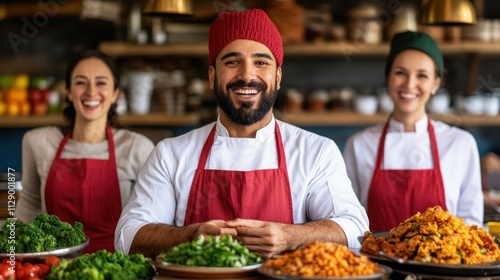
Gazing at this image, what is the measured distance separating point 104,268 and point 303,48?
413cm

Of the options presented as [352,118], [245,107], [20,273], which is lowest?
[20,273]

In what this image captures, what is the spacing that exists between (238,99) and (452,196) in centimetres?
151

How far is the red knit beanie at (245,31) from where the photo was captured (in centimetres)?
336

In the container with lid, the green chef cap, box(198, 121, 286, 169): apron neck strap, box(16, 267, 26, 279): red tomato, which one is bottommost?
box(16, 267, 26, 279): red tomato

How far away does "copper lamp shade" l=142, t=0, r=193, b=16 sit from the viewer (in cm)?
419

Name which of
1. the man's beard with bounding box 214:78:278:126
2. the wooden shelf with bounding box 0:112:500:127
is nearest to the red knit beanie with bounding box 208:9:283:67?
the man's beard with bounding box 214:78:278:126

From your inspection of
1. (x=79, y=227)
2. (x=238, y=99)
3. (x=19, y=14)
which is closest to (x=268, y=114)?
(x=238, y=99)

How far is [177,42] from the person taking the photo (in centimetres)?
645

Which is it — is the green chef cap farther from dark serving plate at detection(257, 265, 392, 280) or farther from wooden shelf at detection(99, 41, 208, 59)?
wooden shelf at detection(99, 41, 208, 59)

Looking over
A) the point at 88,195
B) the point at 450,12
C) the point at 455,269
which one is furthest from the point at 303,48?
the point at 455,269

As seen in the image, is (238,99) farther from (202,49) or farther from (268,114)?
(202,49)

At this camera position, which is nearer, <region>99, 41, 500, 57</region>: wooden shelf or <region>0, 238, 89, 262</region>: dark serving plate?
<region>0, 238, 89, 262</region>: dark serving plate

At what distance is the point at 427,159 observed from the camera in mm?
4324

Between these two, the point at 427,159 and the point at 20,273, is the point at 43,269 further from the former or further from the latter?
the point at 427,159
